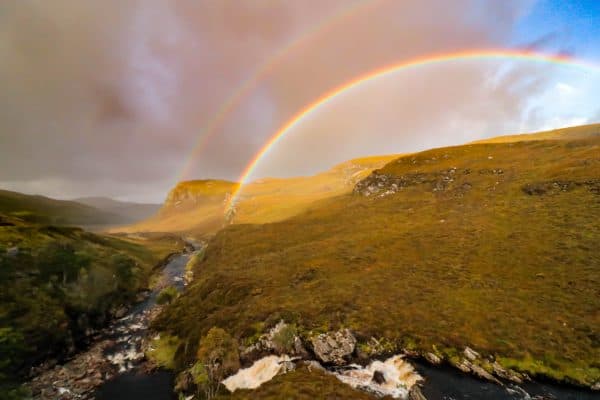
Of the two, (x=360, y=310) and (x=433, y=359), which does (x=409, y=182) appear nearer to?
(x=360, y=310)

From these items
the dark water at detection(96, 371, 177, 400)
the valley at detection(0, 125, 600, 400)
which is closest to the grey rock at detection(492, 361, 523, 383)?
the valley at detection(0, 125, 600, 400)

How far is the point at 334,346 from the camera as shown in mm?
40062

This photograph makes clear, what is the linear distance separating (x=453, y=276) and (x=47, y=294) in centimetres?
8013

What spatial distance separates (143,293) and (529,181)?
118565 mm

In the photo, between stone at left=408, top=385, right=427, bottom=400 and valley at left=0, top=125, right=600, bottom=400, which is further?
valley at left=0, top=125, right=600, bottom=400

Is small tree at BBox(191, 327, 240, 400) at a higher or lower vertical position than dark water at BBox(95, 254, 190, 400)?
higher

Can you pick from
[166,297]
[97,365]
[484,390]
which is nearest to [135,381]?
[97,365]

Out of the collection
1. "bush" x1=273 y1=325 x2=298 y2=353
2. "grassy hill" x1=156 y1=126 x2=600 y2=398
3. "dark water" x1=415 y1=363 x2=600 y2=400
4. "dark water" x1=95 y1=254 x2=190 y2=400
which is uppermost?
"grassy hill" x1=156 y1=126 x2=600 y2=398

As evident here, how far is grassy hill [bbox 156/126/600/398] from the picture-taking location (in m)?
36.9

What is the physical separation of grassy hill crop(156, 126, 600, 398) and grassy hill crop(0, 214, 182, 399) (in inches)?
658

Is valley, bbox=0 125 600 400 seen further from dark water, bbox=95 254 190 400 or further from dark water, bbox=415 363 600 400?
dark water, bbox=95 254 190 400

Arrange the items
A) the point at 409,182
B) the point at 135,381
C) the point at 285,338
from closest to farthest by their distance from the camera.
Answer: the point at 135,381 < the point at 285,338 < the point at 409,182

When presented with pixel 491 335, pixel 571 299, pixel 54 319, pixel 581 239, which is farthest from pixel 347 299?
pixel 54 319

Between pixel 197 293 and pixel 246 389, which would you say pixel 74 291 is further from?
pixel 246 389
